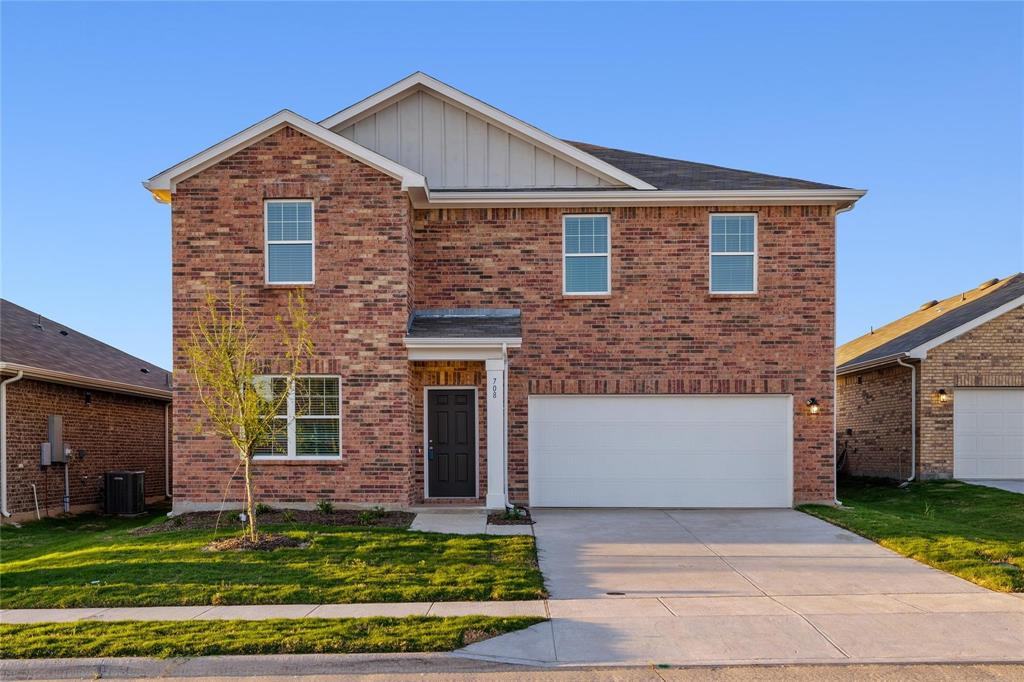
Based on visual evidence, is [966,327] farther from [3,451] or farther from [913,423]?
[3,451]

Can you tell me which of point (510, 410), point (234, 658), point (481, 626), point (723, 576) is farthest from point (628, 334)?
point (234, 658)

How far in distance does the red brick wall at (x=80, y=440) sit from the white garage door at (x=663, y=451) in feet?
32.1

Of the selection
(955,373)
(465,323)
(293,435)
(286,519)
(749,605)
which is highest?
(465,323)

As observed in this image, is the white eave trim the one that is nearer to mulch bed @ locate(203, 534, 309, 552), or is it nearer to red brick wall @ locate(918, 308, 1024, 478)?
mulch bed @ locate(203, 534, 309, 552)

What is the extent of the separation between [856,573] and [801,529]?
2.95 meters

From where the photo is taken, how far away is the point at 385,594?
8172mm

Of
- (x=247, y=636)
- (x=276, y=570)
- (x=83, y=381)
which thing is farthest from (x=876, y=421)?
(x=83, y=381)

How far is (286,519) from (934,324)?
17298 mm

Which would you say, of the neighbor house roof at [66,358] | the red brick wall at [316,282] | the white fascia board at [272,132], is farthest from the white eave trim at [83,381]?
the white fascia board at [272,132]

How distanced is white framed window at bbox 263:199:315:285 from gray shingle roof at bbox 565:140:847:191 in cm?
621

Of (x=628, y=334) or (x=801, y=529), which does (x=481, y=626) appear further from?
(x=628, y=334)

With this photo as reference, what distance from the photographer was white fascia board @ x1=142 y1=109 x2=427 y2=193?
43.9 ft

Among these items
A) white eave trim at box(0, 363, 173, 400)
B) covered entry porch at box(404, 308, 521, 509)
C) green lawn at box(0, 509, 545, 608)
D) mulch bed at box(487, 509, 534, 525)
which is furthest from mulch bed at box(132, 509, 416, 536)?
Result: white eave trim at box(0, 363, 173, 400)

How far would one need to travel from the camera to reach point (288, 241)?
13.7 metres
